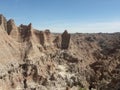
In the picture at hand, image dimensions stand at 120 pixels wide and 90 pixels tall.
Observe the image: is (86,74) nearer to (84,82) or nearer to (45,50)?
(84,82)

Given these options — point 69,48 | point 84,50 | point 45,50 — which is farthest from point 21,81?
point 84,50

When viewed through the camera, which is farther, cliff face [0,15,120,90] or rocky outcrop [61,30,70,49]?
rocky outcrop [61,30,70,49]

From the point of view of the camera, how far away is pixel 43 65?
1869 inches

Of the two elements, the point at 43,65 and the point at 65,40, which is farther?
the point at 65,40

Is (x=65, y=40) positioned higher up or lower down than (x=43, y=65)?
higher up

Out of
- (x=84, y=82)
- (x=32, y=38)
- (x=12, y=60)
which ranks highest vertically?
(x=32, y=38)

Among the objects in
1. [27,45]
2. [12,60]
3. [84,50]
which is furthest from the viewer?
[84,50]

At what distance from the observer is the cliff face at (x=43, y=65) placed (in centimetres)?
4228

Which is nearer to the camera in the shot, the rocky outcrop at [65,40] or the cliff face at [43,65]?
the cliff face at [43,65]

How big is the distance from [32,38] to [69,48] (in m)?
13.4

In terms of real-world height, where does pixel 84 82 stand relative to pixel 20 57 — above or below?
below

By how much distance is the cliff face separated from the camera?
139 ft

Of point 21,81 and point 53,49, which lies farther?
point 53,49

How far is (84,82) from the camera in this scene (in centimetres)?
4900
